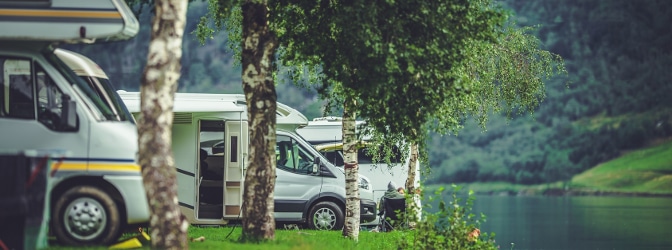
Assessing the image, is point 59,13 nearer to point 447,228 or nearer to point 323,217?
point 447,228

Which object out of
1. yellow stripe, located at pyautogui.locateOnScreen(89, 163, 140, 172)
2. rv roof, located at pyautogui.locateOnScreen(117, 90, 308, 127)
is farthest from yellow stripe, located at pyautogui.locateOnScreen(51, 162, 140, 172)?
rv roof, located at pyautogui.locateOnScreen(117, 90, 308, 127)

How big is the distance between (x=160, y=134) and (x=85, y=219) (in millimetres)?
2300

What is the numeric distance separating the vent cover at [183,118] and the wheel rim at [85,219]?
8.58 m

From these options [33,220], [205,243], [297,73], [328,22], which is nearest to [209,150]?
[297,73]

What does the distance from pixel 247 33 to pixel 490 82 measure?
48.4ft

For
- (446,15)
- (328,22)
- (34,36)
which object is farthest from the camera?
(328,22)

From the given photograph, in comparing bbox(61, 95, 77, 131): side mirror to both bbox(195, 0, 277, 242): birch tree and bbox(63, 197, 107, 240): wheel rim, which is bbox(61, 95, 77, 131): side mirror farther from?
bbox(195, 0, 277, 242): birch tree

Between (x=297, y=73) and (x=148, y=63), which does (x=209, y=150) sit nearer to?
(x=297, y=73)

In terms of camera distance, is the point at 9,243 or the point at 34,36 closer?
the point at 9,243

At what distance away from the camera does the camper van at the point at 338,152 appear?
2950cm

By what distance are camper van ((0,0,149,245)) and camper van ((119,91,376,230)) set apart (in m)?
A: 7.85

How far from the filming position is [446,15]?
53.4 ft

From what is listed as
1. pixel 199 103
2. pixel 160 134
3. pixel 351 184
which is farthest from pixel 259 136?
pixel 199 103

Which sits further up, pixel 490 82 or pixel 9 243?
pixel 490 82
